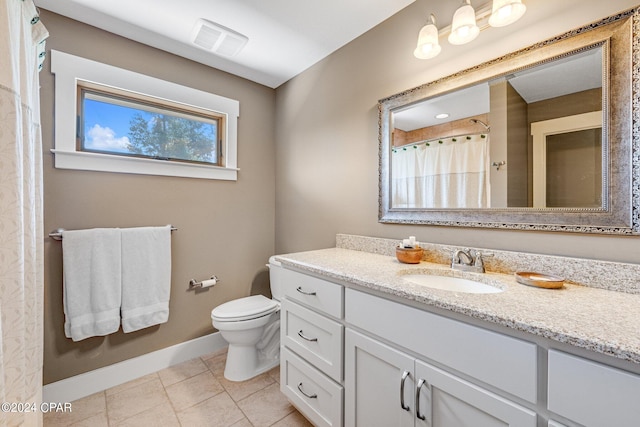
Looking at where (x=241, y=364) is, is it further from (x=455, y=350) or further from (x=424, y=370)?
(x=455, y=350)

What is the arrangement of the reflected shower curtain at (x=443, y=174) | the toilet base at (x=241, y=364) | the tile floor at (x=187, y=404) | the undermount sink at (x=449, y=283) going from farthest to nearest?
the toilet base at (x=241, y=364) < the tile floor at (x=187, y=404) < the reflected shower curtain at (x=443, y=174) < the undermount sink at (x=449, y=283)

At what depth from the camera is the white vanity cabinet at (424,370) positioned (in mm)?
709

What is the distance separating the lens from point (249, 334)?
1.82 metres

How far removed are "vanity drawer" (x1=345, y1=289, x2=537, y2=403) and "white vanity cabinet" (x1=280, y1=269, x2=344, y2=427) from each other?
179 mm

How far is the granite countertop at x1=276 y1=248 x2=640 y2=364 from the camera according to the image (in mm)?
596

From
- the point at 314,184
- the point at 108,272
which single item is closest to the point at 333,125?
the point at 314,184

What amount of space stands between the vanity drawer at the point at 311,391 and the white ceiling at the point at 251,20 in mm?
1967

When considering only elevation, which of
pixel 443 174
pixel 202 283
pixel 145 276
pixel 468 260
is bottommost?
pixel 202 283

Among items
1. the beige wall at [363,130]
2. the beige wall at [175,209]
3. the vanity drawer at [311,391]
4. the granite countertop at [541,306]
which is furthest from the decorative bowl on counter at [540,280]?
the beige wall at [175,209]

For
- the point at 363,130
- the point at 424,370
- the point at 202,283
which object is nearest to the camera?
the point at 424,370

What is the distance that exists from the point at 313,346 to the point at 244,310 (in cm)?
72

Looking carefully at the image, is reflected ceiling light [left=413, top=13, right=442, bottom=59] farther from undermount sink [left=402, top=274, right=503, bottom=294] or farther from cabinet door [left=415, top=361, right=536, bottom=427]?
cabinet door [left=415, top=361, right=536, bottom=427]

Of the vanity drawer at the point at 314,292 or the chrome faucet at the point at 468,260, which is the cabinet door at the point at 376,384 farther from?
the chrome faucet at the point at 468,260

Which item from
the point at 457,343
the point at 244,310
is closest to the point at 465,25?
the point at 457,343
